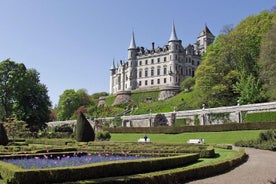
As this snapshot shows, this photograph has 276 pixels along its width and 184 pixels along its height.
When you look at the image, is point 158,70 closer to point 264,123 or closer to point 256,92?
point 256,92

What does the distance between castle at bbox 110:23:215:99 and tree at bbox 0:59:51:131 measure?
1586 inches

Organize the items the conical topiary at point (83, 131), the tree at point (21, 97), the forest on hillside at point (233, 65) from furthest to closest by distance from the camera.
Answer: the forest on hillside at point (233, 65) → the tree at point (21, 97) → the conical topiary at point (83, 131)

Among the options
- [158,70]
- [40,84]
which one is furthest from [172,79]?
[40,84]

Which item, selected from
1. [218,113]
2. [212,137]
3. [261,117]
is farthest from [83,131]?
[261,117]

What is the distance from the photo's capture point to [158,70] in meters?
95.6

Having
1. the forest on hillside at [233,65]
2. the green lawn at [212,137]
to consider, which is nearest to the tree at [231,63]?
the forest on hillside at [233,65]

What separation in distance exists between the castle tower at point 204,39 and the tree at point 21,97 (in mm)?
63806

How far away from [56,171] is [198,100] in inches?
1768

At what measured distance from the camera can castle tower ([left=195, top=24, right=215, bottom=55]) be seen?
341 feet

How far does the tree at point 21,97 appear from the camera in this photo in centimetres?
4862

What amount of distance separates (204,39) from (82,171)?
3862 inches

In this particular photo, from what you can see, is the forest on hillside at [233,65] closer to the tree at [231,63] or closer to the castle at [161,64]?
the tree at [231,63]

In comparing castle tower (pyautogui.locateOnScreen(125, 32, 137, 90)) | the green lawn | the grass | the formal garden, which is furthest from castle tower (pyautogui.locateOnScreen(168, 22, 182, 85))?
the formal garden

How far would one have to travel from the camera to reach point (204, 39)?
105 meters
